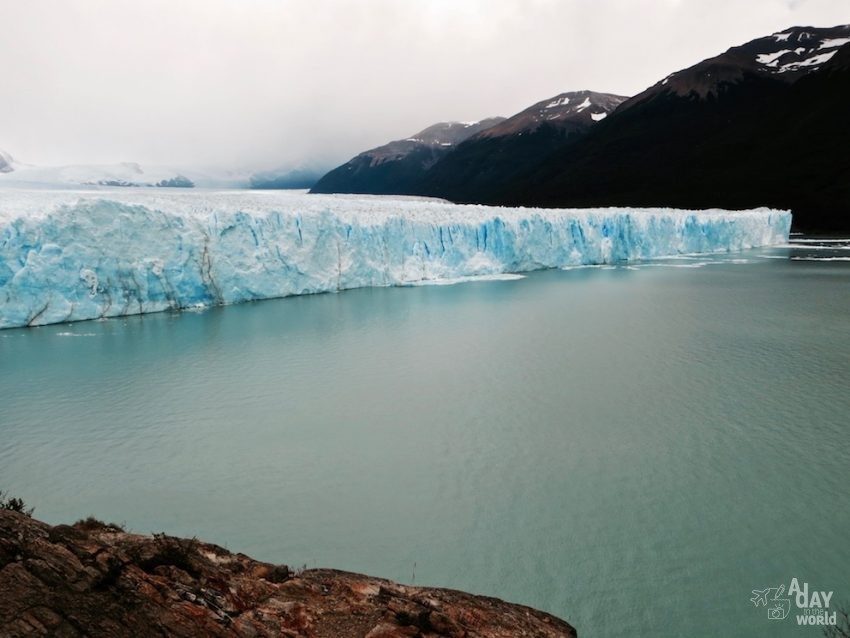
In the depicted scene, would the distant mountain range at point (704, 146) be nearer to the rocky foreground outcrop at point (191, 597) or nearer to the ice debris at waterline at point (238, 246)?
the ice debris at waterline at point (238, 246)

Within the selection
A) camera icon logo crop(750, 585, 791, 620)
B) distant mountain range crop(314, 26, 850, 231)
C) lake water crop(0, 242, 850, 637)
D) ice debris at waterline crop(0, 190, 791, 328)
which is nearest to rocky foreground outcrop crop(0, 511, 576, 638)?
lake water crop(0, 242, 850, 637)

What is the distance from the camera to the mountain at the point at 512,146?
71.5 m

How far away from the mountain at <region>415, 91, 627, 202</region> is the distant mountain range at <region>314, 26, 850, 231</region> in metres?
0.23

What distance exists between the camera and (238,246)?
12.9 m

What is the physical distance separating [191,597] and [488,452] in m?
3.27

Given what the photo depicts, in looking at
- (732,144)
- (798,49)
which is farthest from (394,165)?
(798,49)

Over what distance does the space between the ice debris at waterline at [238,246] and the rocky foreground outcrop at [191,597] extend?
10274mm

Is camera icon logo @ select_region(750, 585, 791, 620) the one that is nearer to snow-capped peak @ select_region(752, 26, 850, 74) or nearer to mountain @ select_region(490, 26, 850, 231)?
mountain @ select_region(490, 26, 850, 231)

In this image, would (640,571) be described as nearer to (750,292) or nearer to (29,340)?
(29,340)

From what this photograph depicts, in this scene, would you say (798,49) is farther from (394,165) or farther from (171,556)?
(171,556)

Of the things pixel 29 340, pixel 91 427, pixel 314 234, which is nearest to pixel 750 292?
pixel 314 234

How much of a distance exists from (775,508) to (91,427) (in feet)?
20.6

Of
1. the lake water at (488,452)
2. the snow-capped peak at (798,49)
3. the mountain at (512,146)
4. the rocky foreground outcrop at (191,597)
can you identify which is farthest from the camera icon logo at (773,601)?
the snow-capped peak at (798,49)

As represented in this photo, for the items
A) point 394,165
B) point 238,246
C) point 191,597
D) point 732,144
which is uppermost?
point 394,165
